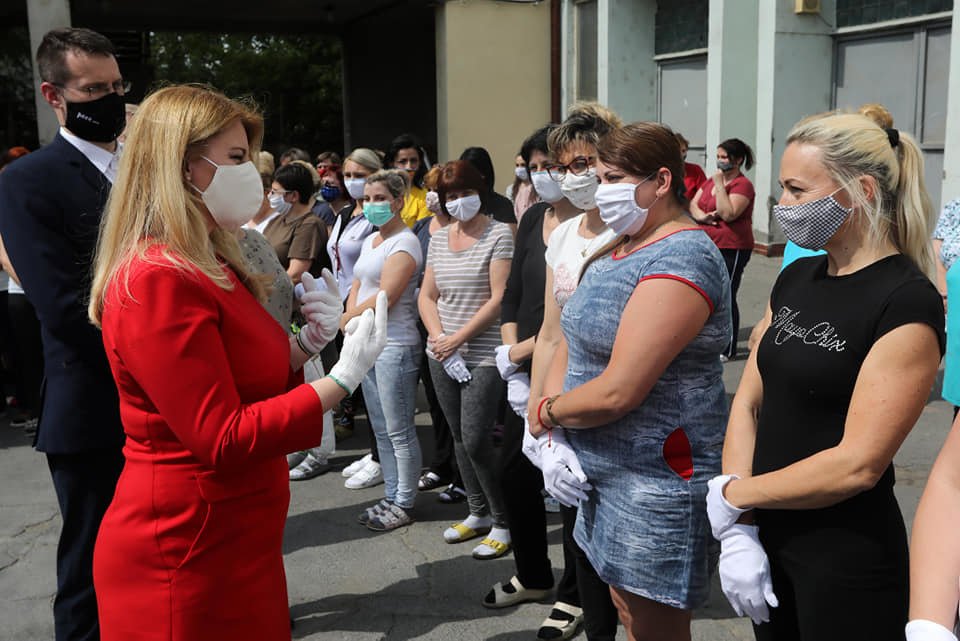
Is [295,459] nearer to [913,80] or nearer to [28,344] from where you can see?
[28,344]

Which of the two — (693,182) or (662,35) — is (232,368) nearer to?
(693,182)

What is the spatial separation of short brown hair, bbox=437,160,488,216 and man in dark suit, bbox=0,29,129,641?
1.94 m

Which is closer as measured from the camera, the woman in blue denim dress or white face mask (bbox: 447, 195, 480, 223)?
the woman in blue denim dress

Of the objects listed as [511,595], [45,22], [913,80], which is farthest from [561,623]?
[45,22]

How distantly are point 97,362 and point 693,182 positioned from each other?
24.1ft

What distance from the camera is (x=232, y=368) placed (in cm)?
207

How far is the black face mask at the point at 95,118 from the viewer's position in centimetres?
307

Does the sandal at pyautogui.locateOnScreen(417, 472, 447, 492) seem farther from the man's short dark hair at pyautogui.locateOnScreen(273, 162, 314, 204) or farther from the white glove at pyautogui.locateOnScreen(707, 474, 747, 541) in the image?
the white glove at pyautogui.locateOnScreen(707, 474, 747, 541)

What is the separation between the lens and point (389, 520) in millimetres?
4977

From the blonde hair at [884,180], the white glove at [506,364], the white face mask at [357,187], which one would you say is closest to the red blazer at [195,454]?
the blonde hair at [884,180]

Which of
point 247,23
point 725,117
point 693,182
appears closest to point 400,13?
point 247,23

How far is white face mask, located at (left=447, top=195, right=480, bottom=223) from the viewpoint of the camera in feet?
15.0

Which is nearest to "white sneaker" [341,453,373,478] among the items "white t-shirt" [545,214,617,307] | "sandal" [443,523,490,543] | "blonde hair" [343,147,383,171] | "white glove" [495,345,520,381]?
"sandal" [443,523,490,543]

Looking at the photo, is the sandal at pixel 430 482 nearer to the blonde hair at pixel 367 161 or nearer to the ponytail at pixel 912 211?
the blonde hair at pixel 367 161
